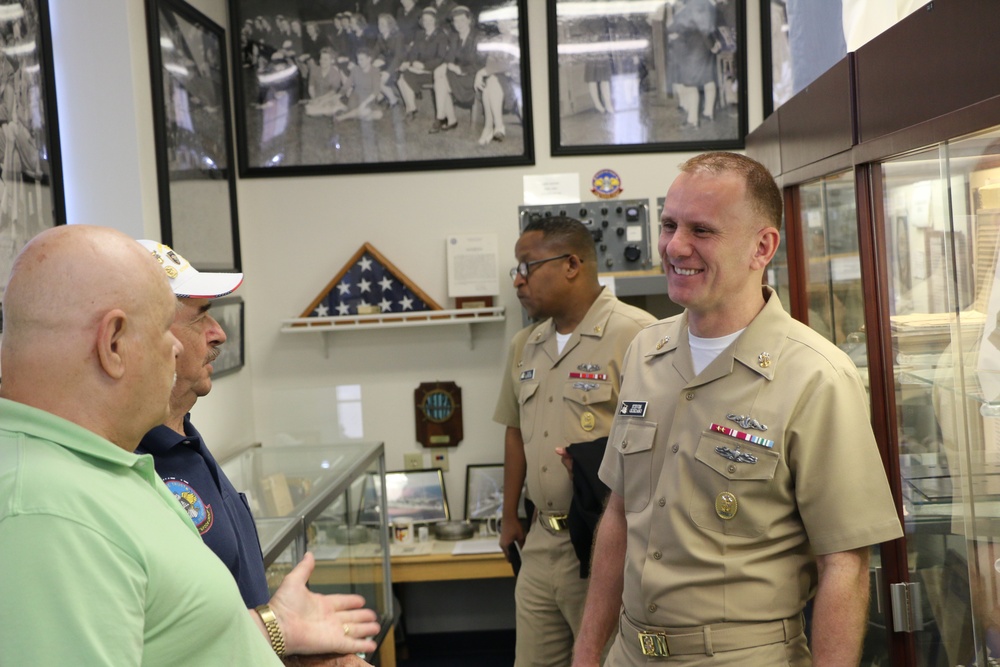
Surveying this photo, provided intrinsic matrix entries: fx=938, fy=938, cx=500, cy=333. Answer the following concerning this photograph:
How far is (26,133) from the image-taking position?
2.87m

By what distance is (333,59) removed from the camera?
15.2ft

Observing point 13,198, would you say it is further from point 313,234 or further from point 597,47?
point 597,47

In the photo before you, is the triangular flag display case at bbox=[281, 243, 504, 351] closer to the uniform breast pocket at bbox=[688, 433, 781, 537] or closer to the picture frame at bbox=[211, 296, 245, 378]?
the picture frame at bbox=[211, 296, 245, 378]

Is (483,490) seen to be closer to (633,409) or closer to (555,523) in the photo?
(555,523)

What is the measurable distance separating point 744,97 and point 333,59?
6.69ft

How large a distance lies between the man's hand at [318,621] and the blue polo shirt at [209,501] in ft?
0.41

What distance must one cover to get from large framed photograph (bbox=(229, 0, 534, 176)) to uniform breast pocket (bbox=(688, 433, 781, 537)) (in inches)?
118

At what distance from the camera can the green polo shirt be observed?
3.00 ft

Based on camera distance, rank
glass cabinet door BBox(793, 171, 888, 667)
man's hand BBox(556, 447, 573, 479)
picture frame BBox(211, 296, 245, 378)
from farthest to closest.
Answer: picture frame BBox(211, 296, 245, 378)
man's hand BBox(556, 447, 573, 479)
glass cabinet door BBox(793, 171, 888, 667)

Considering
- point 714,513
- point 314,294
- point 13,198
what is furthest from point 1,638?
point 314,294

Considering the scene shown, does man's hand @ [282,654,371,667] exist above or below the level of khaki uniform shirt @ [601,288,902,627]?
below

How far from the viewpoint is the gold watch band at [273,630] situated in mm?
1530

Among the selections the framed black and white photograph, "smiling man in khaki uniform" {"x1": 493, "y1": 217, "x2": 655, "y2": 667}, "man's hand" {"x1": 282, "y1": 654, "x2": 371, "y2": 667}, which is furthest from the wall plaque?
"man's hand" {"x1": 282, "y1": 654, "x2": 371, "y2": 667}

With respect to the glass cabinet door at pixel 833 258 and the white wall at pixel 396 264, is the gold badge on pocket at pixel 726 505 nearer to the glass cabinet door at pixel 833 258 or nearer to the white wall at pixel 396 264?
the glass cabinet door at pixel 833 258
